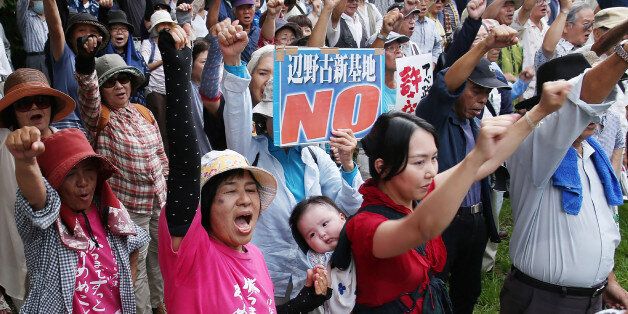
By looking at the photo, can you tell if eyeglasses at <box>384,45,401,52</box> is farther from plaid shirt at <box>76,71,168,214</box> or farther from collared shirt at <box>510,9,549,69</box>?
collared shirt at <box>510,9,549,69</box>

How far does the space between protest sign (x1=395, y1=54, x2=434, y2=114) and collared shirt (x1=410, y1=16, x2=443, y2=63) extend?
3.57 metres

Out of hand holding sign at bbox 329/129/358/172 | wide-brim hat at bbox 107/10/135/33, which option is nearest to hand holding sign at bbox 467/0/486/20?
hand holding sign at bbox 329/129/358/172

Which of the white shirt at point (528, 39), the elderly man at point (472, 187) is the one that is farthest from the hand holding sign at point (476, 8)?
the white shirt at point (528, 39)

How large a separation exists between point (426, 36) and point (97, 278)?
6957mm

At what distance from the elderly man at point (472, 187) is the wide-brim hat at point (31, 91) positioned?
1.97 metres

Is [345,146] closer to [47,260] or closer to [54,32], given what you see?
[47,260]

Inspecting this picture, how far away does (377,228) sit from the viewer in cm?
237

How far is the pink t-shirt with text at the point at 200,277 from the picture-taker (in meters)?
2.34

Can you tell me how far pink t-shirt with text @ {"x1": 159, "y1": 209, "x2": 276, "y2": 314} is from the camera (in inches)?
92.0

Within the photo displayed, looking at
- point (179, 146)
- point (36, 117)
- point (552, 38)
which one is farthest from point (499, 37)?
point (552, 38)

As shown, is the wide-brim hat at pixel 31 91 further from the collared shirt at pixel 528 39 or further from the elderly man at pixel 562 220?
the collared shirt at pixel 528 39

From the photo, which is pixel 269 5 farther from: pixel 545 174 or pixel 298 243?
pixel 545 174

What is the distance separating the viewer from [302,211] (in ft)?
10.8

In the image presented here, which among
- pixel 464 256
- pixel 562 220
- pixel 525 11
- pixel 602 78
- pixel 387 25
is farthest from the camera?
pixel 525 11
